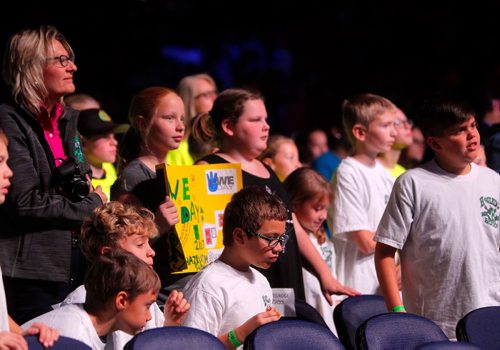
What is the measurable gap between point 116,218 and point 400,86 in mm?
7433

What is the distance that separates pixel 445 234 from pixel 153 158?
1.62 m

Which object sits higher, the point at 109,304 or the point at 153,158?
the point at 153,158

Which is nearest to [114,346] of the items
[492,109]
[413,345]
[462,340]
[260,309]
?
[260,309]

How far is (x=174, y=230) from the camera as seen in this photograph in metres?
4.94

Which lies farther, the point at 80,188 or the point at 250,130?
the point at 250,130

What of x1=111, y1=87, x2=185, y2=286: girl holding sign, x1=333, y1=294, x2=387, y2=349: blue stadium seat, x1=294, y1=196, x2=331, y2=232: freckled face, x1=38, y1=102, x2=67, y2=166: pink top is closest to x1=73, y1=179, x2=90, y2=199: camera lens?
x1=38, y1=102, x2=67, y2=166: pink top

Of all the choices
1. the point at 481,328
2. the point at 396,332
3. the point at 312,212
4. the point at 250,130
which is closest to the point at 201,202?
the point at 250,130

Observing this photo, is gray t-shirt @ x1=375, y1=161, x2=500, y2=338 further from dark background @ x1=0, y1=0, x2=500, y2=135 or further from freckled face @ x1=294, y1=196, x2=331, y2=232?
dark background @ x1=0, y1=0, x2=500, y2=135

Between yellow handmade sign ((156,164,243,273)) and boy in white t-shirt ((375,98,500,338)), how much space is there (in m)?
0.83

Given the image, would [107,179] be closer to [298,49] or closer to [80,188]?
[80,188]

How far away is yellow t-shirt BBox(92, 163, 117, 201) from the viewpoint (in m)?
6.11

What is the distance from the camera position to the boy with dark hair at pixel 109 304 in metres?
3.79

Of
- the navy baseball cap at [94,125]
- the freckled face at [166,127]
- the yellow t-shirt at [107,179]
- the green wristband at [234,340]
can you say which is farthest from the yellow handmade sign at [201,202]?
the navy baseball cap at [94,125]

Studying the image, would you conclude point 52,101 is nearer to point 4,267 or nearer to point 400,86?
point 4,267
